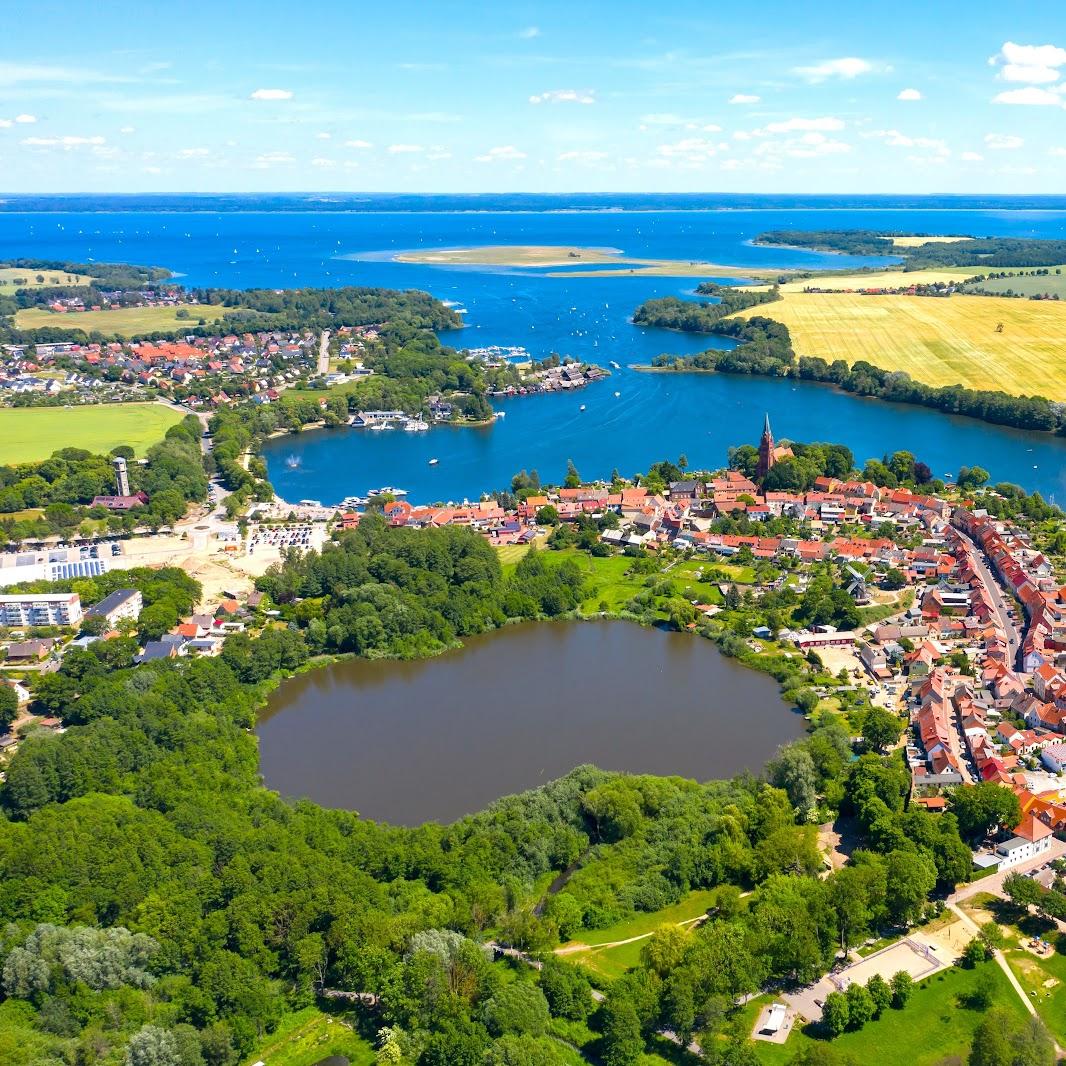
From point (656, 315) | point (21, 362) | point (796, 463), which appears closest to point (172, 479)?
point (796, 463)

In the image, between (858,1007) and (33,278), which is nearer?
(858,1007)

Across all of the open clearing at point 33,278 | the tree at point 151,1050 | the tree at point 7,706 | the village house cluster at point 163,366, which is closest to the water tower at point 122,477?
the village house cluster at point 163,366

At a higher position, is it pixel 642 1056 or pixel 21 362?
pixel 21 362

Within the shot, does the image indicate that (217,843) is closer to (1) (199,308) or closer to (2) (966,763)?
(2) (966,763)

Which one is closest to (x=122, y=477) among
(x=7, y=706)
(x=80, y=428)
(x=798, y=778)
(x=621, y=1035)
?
(x=80, y=428)

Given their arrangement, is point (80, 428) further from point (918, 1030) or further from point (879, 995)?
point (918, 1030)
